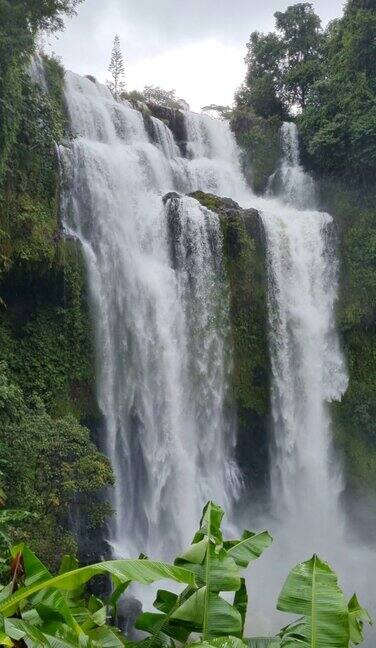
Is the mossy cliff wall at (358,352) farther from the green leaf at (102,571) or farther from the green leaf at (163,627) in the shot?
the green leaf at (102,571)

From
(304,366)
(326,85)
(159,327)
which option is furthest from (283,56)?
(159,327)

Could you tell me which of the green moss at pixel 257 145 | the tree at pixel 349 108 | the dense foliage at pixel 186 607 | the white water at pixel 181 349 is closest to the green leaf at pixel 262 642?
the dense foliage at pixel 186 607

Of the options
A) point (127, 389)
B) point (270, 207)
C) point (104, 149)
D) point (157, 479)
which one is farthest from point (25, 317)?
point (270, 207)

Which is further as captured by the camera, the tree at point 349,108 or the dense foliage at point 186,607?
the tree at point 349,108

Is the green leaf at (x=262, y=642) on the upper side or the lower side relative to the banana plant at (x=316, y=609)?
lower

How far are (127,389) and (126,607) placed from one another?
17.4ft

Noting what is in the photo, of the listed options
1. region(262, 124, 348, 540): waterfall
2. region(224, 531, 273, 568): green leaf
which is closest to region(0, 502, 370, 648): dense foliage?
region(224, 531, 273, 568): green leaf

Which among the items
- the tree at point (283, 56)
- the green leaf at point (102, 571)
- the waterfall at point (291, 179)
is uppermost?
the tree at point (283, 56)

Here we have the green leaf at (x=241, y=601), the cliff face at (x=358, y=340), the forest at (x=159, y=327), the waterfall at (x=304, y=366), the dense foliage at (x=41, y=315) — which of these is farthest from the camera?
the cliff face at (x=358, y=340)

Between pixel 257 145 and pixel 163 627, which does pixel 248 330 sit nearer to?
pixel 257 145

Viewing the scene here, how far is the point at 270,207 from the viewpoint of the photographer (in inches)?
852

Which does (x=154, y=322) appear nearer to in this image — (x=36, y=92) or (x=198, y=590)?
(x=36, y=92)

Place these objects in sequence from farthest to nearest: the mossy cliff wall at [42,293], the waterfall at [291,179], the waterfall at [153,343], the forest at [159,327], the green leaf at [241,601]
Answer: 1. the waterfall at [291,179]
2. the waterfall at [153,343]
3. the mossy cliff wall at [42,293]
4. the forest at [159,327]
5. the green leaf at [241,601]

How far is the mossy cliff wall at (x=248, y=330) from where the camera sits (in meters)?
16.8
